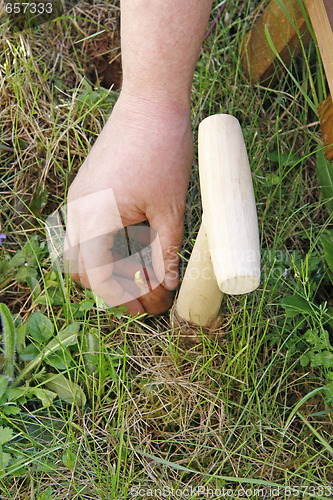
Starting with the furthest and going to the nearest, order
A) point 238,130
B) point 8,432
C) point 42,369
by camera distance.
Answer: point 42,369, point 8,432, point 238,130

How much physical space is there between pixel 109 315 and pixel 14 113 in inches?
28.6

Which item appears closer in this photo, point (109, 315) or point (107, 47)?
point (109, 315)

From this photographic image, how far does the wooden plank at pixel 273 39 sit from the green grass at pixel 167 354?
55 millimetres

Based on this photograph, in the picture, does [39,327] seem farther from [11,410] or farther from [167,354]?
[167,354]

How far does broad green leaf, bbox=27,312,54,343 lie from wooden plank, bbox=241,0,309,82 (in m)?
0.93

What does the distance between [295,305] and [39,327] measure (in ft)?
2.05

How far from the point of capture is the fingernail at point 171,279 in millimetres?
1239

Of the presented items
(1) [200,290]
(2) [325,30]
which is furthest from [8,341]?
(2) [325,30]

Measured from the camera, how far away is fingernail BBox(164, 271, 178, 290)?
1.24 m

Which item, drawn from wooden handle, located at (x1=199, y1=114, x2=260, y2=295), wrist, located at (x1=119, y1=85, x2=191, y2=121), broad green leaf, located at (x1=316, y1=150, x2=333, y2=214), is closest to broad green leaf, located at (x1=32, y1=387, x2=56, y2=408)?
wooden handle, located at (x1=199, y1=114, x2=260, y2=295)

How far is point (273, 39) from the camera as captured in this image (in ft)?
4.77

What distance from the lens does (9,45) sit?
1533 mm

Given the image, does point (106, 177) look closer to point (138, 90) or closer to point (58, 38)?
Answer: point (138, 90)

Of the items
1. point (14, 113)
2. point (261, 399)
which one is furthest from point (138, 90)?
point (261, 399)
